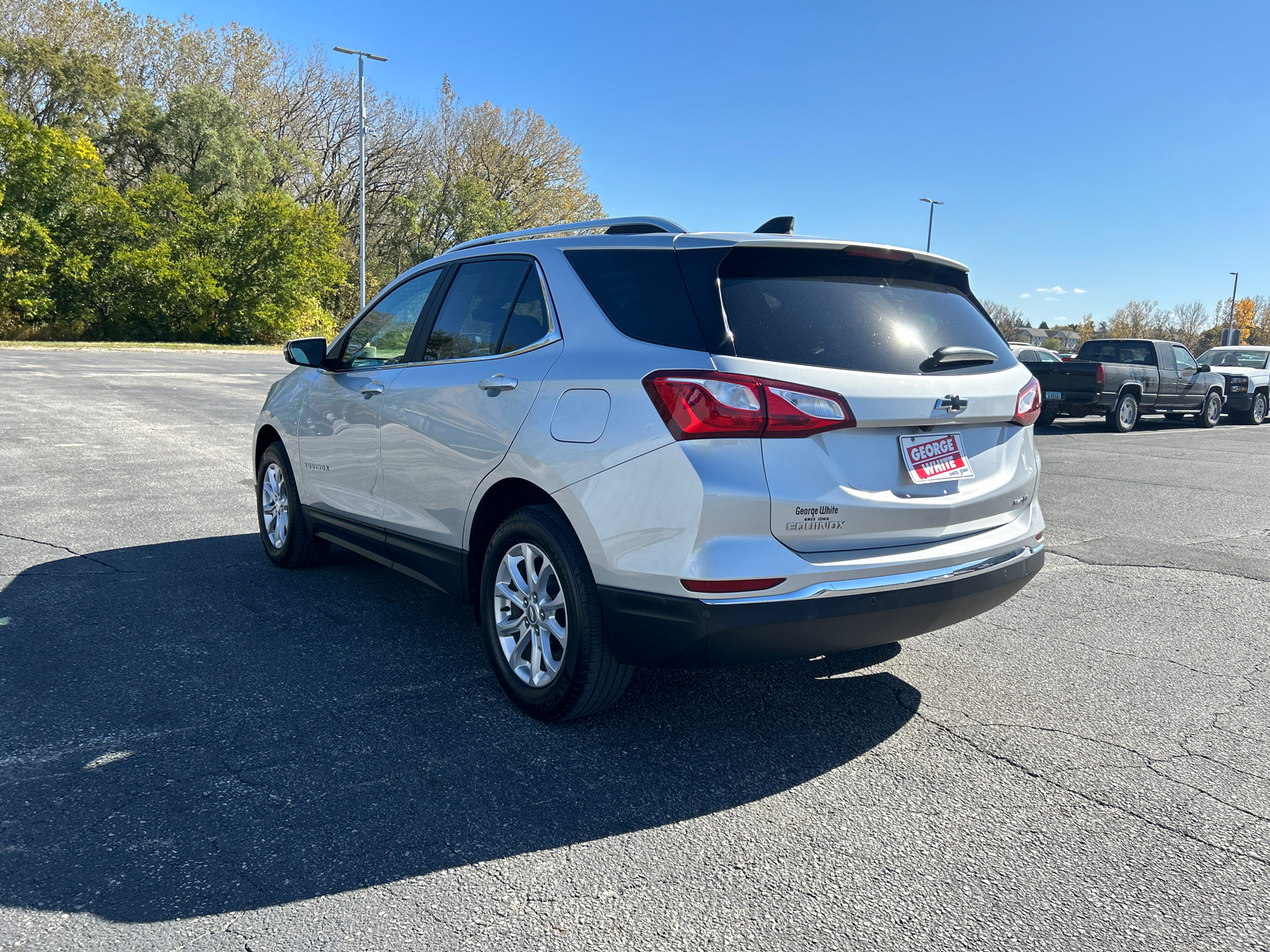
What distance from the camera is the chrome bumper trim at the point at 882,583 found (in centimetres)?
294

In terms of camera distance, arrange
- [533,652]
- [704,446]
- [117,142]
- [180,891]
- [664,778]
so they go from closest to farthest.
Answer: [180,891] < [704,446] < [664,778] < [533,652] < [117,142]

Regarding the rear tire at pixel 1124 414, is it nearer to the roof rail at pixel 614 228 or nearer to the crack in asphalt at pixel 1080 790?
the crack in asphalt at pixel 1080 790

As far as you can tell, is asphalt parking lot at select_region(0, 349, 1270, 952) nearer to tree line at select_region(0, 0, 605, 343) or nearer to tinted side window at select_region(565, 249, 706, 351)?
tinted side window at select_region(565, 249, 706, 351)

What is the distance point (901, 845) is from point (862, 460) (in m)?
1.18

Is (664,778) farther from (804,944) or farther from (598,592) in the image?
(804,944)

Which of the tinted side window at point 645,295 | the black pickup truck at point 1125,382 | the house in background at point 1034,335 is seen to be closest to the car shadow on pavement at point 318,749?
the tinted side window at point 645,295

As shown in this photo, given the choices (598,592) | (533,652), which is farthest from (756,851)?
(533,652)

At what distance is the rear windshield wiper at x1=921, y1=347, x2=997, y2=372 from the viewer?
11.0 feet

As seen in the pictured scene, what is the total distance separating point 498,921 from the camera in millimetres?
2363

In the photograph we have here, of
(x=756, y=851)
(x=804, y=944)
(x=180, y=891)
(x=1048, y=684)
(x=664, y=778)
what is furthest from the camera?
(x=1048, y=684)

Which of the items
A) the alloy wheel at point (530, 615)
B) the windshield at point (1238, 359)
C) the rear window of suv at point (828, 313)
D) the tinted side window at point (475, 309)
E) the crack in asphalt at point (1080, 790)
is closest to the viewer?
the crack in asphalt at point (1080, 790)

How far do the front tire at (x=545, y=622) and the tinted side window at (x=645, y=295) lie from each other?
0.75m

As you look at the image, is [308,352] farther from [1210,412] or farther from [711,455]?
[1210,412]

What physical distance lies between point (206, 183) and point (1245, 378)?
135ft
